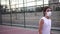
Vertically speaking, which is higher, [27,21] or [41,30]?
[41,30]

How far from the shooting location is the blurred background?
13680 millimetres

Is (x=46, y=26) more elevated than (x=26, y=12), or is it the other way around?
(x=46, y=26)

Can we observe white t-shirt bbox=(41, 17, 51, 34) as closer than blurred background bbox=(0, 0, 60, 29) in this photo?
Yes

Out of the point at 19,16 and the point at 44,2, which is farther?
the point at 19,16

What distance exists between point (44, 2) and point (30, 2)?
2541 millimetres

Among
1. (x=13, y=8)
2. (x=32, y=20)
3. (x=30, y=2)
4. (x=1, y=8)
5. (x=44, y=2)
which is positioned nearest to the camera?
(x=44, y=2)

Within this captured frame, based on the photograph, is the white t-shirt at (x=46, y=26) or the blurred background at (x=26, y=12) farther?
the blurred background at (x=26, y=12)

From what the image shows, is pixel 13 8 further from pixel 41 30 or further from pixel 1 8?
pixel 41 30

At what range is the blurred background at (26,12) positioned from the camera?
13.7 meters

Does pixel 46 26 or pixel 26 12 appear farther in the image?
pixel 26 12

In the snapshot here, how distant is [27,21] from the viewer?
1588 cm

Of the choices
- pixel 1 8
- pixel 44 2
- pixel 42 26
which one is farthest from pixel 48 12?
pixel 1 8

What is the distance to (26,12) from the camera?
1584 centimetres

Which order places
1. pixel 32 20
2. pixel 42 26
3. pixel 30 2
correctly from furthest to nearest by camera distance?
1. pixel 30 2
2. pixel 32 20
3. pixel 42 26
